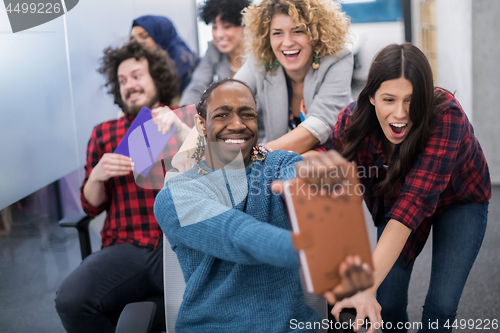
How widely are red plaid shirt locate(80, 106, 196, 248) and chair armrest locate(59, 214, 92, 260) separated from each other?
2.0 inches

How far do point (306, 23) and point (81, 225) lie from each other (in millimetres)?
1224

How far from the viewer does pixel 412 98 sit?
1.21m

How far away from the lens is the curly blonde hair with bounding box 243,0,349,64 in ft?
5.45

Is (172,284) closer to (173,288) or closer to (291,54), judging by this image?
(173,288)

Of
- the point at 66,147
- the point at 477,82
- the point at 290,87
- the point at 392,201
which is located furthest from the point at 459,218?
the point at 477,82

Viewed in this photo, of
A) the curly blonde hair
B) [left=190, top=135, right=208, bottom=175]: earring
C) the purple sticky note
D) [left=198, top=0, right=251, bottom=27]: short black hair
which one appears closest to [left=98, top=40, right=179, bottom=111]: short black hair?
the purple sticky note

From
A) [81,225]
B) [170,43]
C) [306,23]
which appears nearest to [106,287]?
[81,225]

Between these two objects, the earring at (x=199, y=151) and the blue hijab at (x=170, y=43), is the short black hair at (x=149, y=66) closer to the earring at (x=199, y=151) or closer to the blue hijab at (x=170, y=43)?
the blue hijab at (x=170, y=43)

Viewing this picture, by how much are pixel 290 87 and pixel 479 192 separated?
84 cm

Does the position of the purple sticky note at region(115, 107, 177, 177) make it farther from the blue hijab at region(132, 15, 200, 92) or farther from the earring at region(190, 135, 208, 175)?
the blue hijab at region(132, 15, 200, 92)

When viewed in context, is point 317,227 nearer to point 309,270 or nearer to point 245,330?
point 309,270

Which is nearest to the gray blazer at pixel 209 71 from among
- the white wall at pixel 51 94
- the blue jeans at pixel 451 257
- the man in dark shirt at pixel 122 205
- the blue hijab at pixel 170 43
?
the blue hijab at pixel 170 43

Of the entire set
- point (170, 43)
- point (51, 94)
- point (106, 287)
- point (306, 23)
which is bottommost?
point (106, 287)

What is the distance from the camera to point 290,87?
1.82 metres
